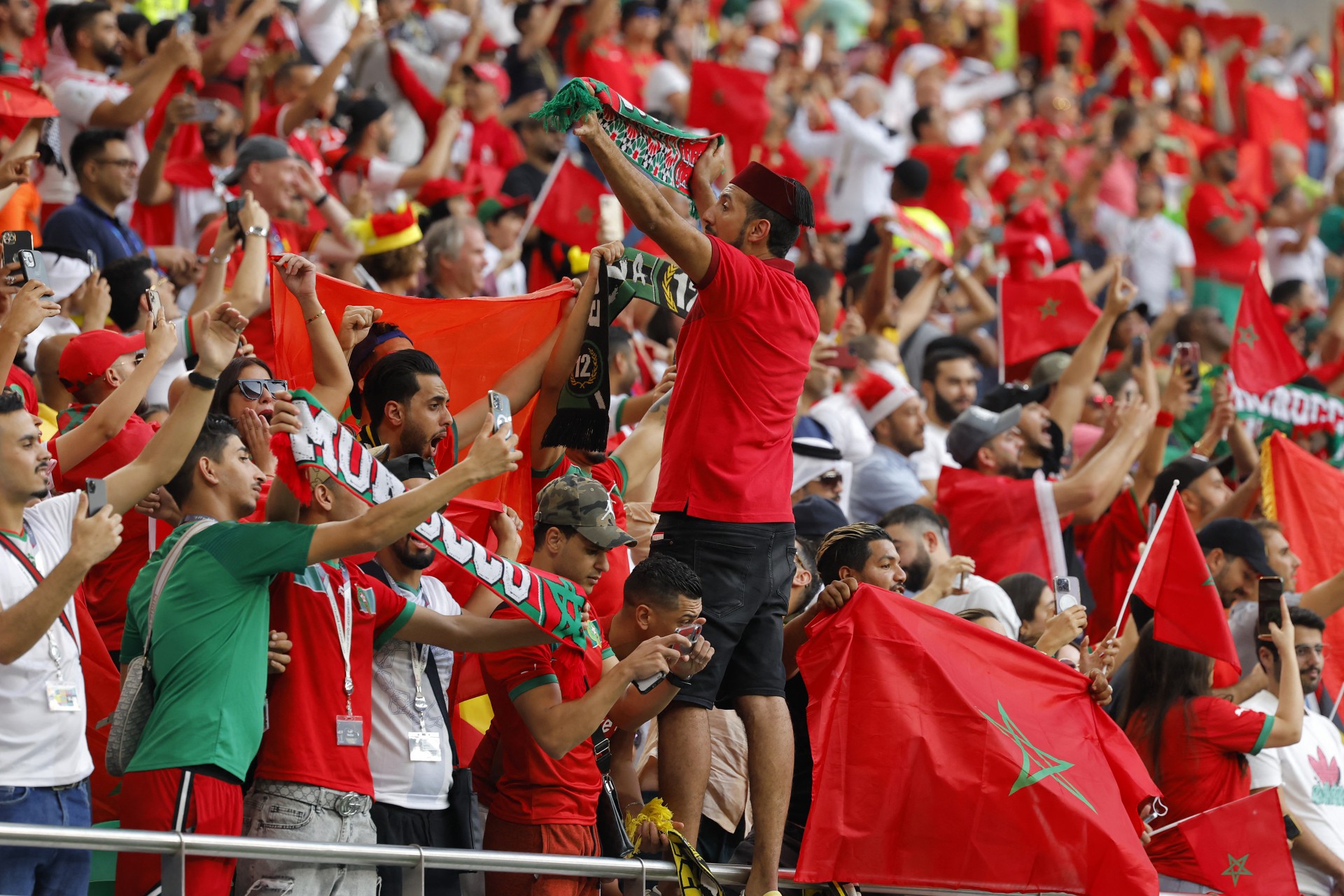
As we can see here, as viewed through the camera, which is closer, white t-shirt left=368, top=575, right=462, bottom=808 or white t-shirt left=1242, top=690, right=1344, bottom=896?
white t-shirt left=368, top=575, right=462, bottom=808

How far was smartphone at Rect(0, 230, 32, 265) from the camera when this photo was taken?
558cm

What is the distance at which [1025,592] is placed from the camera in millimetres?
7129

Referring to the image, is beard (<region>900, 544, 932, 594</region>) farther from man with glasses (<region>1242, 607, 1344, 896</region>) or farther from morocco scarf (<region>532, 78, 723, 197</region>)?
morocco scarf (<region>532, 78, 723, 197</region>)

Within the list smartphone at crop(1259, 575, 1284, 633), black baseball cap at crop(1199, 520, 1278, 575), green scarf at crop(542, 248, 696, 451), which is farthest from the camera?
black baseball cap at crop(1199, 520, 1278, 575)

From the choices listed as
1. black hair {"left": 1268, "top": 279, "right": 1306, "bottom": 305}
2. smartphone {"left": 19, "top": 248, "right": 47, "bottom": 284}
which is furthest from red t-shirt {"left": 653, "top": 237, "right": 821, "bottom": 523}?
black hair {"left": 1268, "top": 279, "right": 1306, "bottom": 305}

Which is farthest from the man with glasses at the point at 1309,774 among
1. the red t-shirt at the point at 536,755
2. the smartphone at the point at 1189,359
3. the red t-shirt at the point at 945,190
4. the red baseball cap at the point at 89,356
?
the red t-shirt at the point at 945,190

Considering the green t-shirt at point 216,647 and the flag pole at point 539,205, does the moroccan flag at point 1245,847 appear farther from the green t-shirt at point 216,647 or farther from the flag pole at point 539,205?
the flag pole at point 539,205

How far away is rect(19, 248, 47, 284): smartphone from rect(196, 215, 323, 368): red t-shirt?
0.94 metres

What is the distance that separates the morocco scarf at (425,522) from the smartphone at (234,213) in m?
2.83

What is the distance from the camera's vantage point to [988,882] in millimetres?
5469

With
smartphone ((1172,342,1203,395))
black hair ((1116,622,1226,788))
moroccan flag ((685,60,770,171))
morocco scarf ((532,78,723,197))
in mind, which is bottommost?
black hair ((1116,622,1226,788))

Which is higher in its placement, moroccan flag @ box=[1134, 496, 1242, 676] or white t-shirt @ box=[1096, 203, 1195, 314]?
moroccan flag @ box=[1134, 496, 1242, 676]

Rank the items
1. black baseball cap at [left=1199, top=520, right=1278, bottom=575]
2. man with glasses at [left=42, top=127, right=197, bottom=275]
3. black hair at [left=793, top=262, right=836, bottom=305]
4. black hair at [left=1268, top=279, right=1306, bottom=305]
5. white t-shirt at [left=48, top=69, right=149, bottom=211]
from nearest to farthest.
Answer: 1. black baseball cap at [left=1199, top=520, right=1278, bottom=575]
2. man with glasses at [left=42, top=127, right=197, bottom=275]
3. white t-shirt at [left=48, top=69, right=149, bottom=211]
4. black hair at [left=793, top=262, right=836, bottom=305]
5. black hair at [left=1268, top=279, right=1306, bottom=305]

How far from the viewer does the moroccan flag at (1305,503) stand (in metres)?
8.62
